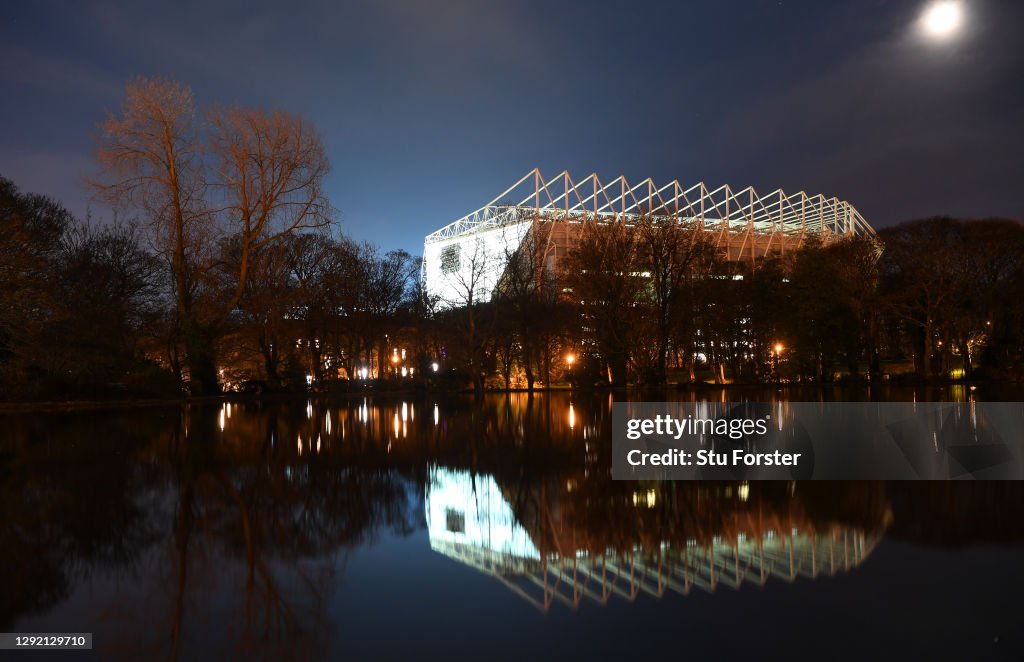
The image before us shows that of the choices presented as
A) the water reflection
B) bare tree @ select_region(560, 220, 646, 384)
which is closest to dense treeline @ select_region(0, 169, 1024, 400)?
bare tree @ select_region(560, 220, 646, 384)

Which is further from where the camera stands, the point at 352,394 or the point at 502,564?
the point at 352,394

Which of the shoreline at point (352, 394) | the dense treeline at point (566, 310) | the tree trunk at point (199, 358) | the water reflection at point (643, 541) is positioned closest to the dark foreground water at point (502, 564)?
the water reflection at point (643, 541)

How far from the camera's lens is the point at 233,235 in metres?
33.7

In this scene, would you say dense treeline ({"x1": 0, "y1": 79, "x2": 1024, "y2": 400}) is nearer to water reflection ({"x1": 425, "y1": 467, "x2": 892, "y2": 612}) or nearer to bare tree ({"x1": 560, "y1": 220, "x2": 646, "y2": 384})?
bare tree ({"x1": 560, "y1": 220, "x2": 646, "y2": 384})

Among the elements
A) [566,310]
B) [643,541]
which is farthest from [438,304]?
[643,541]

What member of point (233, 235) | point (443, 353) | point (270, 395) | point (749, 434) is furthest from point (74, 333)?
point (749, 434)

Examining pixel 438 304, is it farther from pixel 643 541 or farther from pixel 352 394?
pixel 643 541

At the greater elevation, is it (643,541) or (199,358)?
(199,358)

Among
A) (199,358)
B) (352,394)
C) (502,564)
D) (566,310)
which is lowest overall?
(352,394)

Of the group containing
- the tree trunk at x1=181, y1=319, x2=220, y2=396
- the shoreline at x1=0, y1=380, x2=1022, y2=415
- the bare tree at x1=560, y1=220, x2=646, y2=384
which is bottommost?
the shoreline at x1=0, y1=380, x2=1022, y2=415

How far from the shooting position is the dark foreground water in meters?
4.42

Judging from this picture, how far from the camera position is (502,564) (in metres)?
6.03

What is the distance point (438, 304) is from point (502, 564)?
44.4 m

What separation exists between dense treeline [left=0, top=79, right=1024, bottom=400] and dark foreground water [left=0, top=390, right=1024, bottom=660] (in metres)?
22.9
